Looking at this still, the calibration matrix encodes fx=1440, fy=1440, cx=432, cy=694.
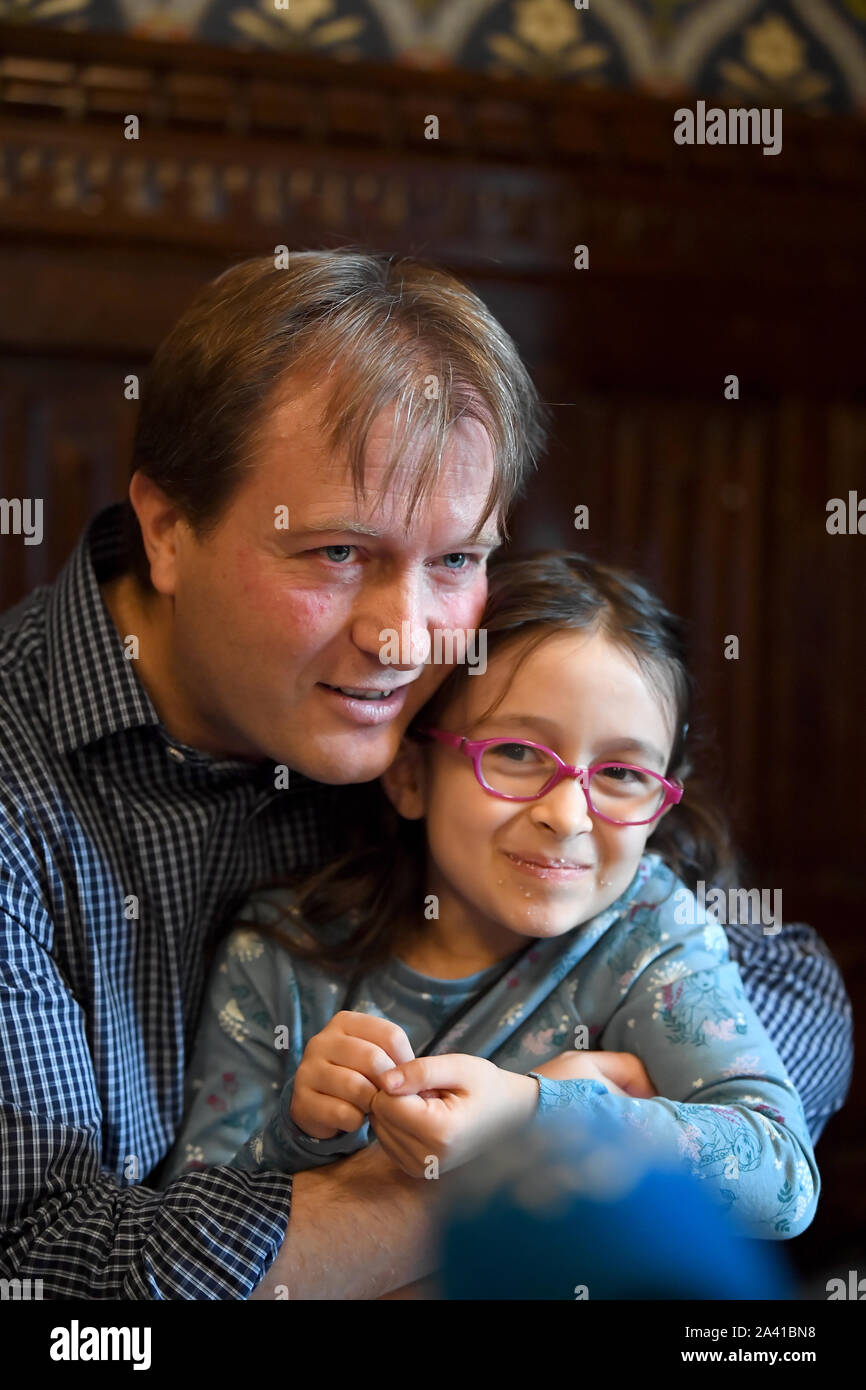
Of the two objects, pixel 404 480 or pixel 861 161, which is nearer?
pixel 404 480

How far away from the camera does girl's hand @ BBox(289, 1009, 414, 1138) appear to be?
89 centimetres

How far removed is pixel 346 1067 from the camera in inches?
35.4

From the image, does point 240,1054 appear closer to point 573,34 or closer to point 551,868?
point 551,868

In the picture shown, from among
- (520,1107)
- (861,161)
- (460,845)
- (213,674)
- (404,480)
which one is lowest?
(520,1107)

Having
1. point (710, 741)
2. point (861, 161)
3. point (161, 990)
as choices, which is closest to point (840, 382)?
point (861, 161)

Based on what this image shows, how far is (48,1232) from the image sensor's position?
0.96 m

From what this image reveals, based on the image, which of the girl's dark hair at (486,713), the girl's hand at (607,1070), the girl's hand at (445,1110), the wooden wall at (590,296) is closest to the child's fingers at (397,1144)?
the girl's hand at (445,1110)

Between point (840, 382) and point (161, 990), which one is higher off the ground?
point (840, 382)

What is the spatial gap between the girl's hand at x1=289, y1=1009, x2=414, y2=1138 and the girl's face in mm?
170

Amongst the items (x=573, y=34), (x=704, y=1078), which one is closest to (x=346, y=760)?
(x=704, y=1078)

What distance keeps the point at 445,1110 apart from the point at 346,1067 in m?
0.07

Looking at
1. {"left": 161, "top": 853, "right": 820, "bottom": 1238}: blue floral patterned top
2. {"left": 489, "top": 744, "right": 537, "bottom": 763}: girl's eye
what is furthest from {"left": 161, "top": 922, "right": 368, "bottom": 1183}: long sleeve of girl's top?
{"left": 489, "top": 744, "right": 537, "bottom": 763}: girl's eye

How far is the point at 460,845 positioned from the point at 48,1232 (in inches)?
15.1
